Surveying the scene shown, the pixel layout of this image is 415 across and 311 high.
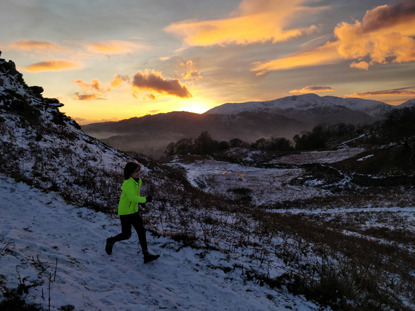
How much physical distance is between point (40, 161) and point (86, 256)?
951cm

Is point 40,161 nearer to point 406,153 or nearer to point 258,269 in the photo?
point 258,269

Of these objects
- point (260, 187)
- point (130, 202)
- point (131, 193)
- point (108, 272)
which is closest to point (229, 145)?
point (260, 187)

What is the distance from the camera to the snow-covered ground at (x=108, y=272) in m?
4.35

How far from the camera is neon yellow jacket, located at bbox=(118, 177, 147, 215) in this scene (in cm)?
561

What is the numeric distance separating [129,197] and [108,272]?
1.83m

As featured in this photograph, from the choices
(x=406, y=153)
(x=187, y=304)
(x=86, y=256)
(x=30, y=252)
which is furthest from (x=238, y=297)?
(x=406, y=153)

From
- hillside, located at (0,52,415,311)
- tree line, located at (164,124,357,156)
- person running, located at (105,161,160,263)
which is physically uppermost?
tree line, located at (164,124,357,156)

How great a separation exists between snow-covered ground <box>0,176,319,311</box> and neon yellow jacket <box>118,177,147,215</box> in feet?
4.69

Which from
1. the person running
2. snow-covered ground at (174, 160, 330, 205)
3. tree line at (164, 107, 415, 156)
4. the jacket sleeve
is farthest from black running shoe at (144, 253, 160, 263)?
tree line at (164, 107, 415, 156)

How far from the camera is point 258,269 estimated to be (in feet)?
21.1

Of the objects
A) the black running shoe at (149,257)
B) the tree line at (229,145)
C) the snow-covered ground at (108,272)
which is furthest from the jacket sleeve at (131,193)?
the tree line at (229,145)

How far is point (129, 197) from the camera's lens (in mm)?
5617

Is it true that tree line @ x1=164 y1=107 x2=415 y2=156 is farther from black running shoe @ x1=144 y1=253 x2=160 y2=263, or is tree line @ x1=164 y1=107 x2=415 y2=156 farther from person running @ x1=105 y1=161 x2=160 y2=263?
person running @ x1=105 y1=161 x2=160 y2=263

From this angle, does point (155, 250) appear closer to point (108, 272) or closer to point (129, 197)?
point (108, 272)
